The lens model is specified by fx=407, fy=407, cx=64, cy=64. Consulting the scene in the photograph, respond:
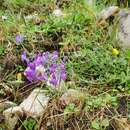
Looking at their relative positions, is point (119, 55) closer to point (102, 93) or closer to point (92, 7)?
point (102, 93)

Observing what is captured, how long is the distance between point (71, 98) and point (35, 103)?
180 mm

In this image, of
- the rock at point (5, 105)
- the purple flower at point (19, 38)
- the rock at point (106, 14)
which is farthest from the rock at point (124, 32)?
the rock at point (5, 105)

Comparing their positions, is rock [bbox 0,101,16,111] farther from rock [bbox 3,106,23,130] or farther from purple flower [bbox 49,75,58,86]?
purple flower [bbox 49,75,58,86]

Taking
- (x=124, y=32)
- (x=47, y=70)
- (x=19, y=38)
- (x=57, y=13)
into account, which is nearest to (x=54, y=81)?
(x=47, y=70)

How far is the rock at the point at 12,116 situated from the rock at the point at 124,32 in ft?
2.68

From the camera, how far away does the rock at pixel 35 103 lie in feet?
6.49

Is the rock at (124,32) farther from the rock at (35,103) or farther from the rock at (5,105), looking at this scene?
the rock at (5,105)

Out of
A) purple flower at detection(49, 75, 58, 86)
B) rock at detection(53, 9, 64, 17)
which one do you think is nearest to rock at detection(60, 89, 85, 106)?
purple flower at detection(49, 75, 58, 86)

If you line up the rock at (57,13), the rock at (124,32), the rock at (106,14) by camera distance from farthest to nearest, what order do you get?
the rock at (57,13), the rock at (106,14), the rock at (124,32)

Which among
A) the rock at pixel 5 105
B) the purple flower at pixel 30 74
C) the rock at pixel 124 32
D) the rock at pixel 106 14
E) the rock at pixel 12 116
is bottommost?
the rock at pixel 12 116

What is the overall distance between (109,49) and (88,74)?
10.6 inches

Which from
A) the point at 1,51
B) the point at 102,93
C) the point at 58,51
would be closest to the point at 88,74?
the point at 102,93

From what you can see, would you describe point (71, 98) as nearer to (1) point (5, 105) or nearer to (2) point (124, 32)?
(1) point (5, 105)

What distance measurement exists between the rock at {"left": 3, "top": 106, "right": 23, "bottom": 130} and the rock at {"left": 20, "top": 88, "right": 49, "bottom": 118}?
35 mm
